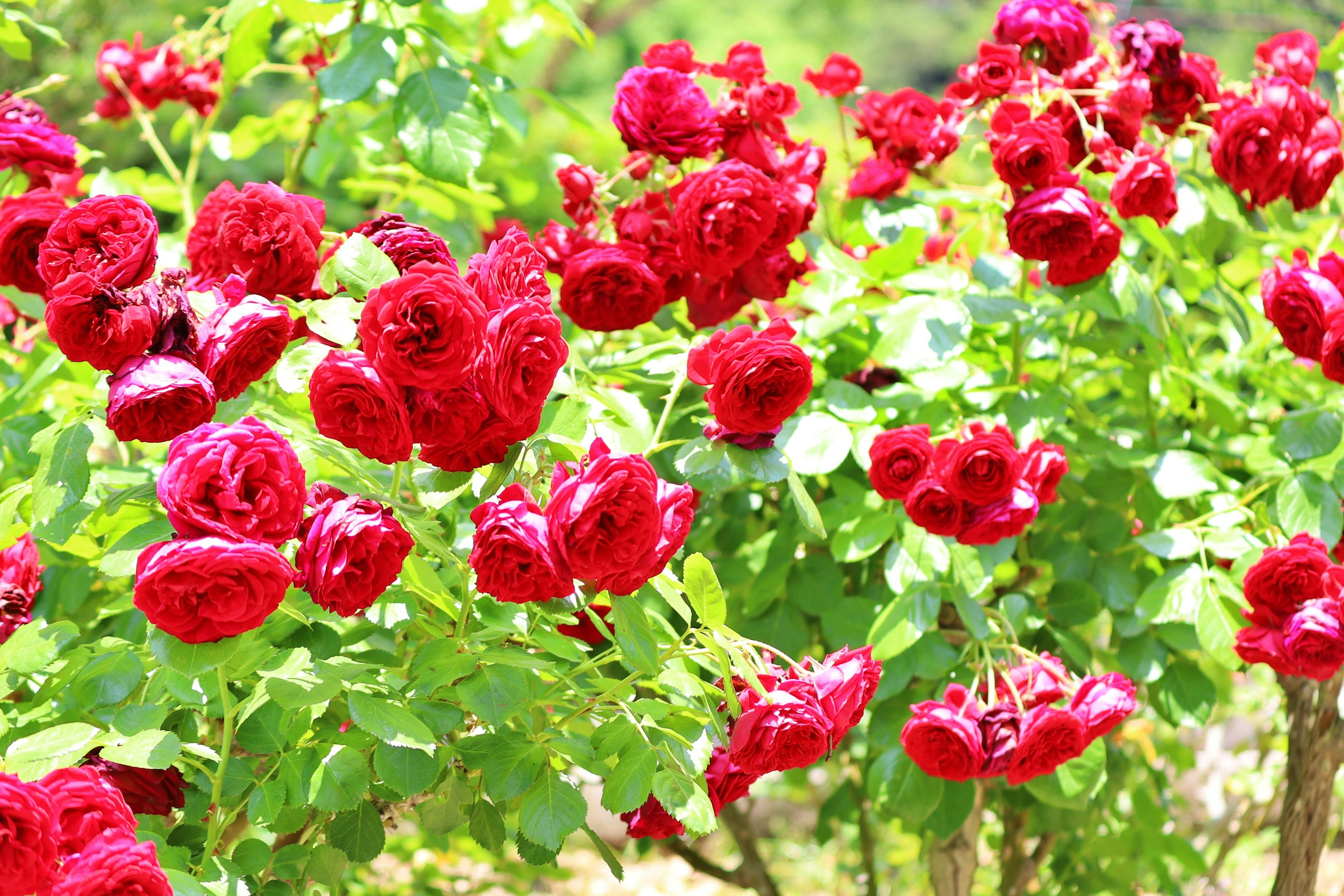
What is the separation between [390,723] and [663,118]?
2.87 feet

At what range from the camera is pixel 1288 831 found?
1.99 metres

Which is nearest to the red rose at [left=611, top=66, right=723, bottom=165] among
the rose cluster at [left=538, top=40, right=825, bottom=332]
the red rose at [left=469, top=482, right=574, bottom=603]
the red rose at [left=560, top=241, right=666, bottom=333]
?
the rose cluster at [left=538, top=40, right=825, bottom=332]

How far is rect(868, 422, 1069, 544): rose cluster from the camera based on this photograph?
1366 mm

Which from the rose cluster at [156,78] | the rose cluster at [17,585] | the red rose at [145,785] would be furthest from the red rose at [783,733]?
the rose cluster at [156,78]

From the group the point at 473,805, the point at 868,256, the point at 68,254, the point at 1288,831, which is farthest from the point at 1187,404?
the point at 68,254

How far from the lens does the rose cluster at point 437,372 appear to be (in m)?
0.93

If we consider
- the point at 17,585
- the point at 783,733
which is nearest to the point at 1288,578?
the point at 783,733

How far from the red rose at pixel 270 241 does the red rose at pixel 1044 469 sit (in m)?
0.89

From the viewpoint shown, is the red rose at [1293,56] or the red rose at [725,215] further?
the red rose at [1293,56]

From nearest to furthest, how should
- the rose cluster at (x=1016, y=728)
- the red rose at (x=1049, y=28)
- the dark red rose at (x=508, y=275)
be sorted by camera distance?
the dark red rose at (x=508, y=275) < the rose cluster at (x=1016, y=728) < the red rose at (x=1049, y=28)

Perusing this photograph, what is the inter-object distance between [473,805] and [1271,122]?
142 centimetres

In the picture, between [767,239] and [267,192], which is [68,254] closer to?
[267,192]

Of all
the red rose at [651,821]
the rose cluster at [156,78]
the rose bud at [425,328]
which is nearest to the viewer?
the rose bud at [425,328]

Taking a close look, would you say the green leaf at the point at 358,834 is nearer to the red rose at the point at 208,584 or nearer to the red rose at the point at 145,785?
the red rose at the point at 145,785
